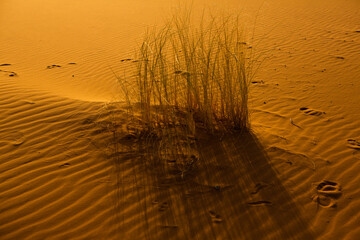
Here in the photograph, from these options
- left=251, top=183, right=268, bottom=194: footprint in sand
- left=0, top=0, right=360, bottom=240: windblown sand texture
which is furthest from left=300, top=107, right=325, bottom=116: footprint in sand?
left=251, top=183, right=268, bottom=194: footprint in sand

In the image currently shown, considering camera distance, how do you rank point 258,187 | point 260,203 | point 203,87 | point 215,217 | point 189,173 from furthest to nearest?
point 203,87, point 189,173, point 258,187, point 260,203, point 215,217

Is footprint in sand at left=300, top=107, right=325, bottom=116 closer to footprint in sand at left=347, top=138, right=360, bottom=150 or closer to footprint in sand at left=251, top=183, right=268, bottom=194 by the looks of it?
footprint in sand at left=347, top=138, right=360, bottom=150

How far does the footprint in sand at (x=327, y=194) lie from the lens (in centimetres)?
254

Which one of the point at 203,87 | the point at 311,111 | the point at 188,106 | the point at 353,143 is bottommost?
the point at 353,143

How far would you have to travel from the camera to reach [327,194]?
2.62m

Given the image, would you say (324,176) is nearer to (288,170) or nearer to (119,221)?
(288,170)

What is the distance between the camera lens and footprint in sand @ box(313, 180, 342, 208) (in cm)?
254

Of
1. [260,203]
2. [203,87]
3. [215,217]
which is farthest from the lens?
[203,87]

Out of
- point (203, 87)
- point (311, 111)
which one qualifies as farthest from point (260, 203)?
point (311, 111)

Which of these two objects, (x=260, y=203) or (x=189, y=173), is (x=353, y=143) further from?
(x=189, y=173)

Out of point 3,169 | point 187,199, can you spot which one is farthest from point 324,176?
point 3,169

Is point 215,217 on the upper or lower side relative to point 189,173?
lower

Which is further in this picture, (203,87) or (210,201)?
(203,87)

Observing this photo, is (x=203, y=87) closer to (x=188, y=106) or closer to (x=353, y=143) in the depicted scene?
(x=188, y=106)
